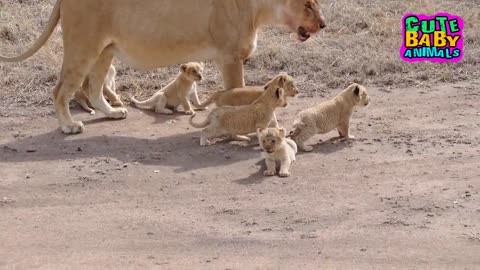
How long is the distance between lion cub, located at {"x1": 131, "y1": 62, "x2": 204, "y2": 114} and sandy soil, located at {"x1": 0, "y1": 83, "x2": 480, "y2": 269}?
0.14 meters

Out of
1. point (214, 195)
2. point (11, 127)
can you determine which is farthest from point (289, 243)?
point (11, 127)

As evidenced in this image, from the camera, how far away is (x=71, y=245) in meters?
5.94

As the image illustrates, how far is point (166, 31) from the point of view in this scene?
8.53 m

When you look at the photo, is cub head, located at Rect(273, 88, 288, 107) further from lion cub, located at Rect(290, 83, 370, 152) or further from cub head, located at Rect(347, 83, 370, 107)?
cub head, located at Rect(347, 83, 370, 107)

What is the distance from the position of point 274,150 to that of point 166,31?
1.88m

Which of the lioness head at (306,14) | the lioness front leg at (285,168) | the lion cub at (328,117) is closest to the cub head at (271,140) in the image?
the lioness front leg at (285,168)

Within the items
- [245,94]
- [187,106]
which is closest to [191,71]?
[187,106]

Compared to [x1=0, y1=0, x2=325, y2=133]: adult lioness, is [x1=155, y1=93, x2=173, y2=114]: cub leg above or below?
below

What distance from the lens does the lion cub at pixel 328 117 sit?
25.7ft

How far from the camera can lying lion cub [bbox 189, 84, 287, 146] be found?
25.9 feet

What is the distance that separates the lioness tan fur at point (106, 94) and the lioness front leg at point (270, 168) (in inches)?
95.5

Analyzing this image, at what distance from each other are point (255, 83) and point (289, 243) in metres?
4.11

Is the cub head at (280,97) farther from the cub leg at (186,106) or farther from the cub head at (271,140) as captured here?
the cub leg at (186,106)

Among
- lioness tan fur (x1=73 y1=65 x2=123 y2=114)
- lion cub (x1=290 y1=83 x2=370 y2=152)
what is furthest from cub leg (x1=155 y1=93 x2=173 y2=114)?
lion cub (x1=290 y1=83 x2=370 y2=152)
